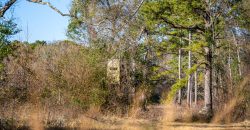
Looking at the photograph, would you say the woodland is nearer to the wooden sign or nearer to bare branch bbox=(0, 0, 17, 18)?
the wooden sign

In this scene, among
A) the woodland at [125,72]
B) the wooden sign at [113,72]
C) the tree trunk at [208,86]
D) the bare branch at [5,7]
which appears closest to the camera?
the bare branch at [5,7]

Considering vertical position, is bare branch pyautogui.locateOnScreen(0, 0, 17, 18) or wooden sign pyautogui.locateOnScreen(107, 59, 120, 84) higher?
bare branch pyautogui.locateOnScreen(0, 0, 17, 18)

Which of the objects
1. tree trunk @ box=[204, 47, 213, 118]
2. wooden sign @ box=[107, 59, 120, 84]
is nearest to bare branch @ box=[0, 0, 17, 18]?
wooden sign @ box=[107, 59, 120, 84]

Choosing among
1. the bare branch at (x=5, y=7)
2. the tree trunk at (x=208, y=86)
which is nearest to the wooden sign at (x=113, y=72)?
the tree trunk at (x=208, y=86)

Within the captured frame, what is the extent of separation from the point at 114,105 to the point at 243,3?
8.89m

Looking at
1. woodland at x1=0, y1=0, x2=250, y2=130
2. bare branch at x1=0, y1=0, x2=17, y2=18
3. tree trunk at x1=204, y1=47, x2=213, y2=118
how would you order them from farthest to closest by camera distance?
1. tree trunk at x1=204, y1=47, x2=213, y2=118
2. woodland at x1=0, y1=0, x2=250, y2=130
3. bare branch at x1=0, y1=0, x2=17, y2=18

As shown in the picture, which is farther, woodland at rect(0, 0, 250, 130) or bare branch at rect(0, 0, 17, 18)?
woodland at rect(0, 0, 250, 130)

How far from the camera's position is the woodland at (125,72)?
1330cm

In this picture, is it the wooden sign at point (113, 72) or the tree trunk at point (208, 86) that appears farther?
the tree trunk at point (208, 86)

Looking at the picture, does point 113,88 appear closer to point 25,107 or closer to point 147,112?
point 147,112

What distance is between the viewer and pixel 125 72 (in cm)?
1836

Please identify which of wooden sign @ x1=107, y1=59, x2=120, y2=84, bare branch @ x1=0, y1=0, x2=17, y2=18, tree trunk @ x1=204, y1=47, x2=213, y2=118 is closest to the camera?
bare branch @ x1=0, y1=0, x2=17, y2=18

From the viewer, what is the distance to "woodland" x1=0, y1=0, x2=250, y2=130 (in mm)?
13297

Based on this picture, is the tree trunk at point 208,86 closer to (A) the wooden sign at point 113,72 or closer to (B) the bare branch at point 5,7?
(A) the wooden sign at point 113,72
